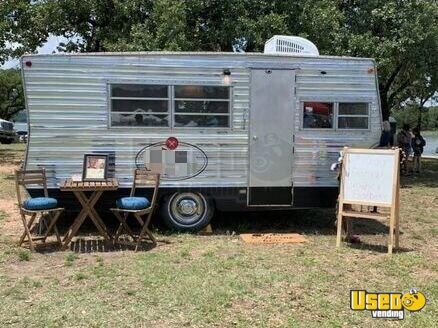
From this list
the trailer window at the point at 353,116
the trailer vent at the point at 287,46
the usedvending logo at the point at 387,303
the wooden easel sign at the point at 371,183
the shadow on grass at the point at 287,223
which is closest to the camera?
the usedvending logo at the point at 387,303

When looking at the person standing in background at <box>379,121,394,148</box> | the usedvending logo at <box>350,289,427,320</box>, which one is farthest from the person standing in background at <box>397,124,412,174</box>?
the usedvending logo at <box>350,289,427,320</box>

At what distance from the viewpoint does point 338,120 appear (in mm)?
8141

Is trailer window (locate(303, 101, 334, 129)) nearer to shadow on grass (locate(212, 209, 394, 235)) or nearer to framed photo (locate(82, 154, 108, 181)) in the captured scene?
shadow on grass (locate(212, 209, 394, 235))

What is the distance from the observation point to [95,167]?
24.3ft

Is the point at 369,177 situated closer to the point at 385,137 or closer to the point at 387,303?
the point at 387,303

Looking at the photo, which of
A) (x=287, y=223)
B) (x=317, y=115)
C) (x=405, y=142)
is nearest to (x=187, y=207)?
(x=287, y=223)

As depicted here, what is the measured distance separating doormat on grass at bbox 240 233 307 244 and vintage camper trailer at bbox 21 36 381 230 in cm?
43

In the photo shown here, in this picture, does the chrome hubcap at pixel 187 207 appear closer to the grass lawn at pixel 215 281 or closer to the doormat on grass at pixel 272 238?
the grass lawn at pixel 215 281

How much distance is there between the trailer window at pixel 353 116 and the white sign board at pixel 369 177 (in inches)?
38.5

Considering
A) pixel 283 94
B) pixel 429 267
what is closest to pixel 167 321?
pixel 429 267

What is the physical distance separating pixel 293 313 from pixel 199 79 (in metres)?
4.03

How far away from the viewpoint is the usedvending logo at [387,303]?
4.84m

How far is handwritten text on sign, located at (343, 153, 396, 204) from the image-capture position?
23.3 ft

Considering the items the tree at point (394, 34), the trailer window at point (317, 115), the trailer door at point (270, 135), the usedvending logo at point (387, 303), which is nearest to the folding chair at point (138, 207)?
the trailer door at point (270, 135)
